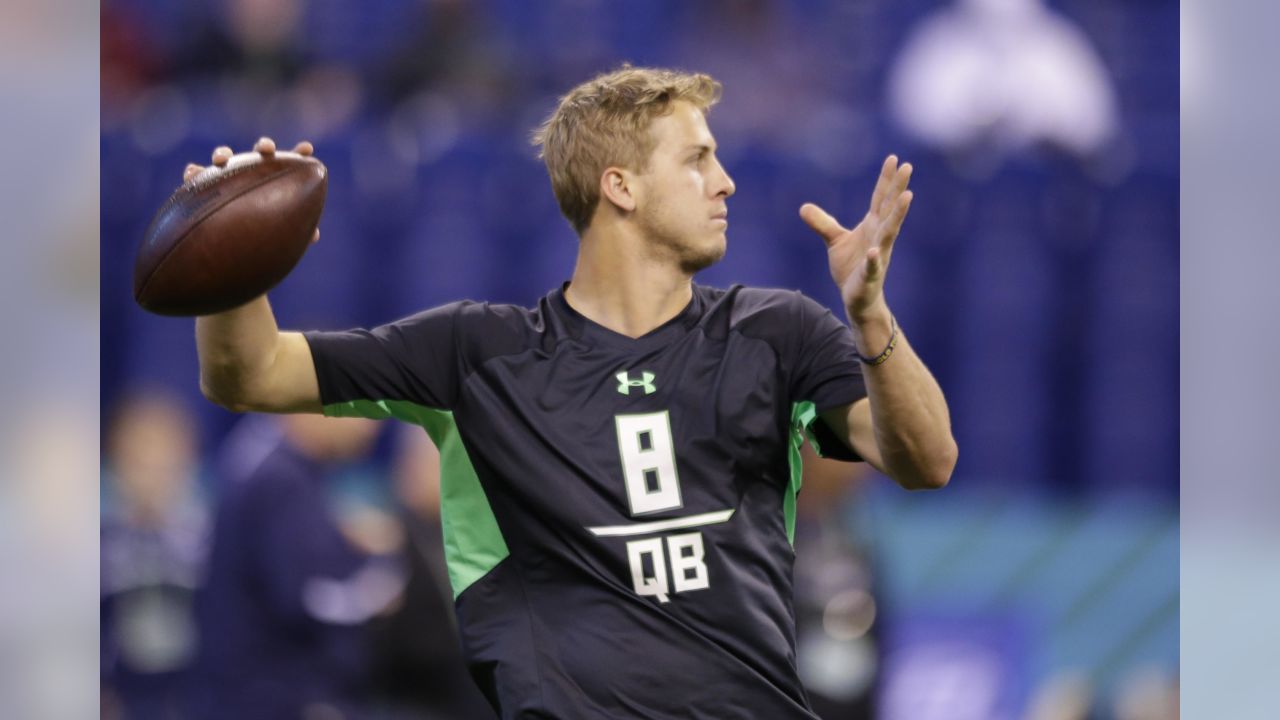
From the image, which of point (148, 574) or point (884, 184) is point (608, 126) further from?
point (148, 574)

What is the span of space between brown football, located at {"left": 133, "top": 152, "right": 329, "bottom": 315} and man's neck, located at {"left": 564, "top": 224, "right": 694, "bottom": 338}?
422mm

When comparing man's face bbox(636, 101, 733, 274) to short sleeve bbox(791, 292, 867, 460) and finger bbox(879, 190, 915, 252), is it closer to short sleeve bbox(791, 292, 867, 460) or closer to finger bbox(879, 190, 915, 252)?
short sleeve bbox(791, 292, 867, 460)

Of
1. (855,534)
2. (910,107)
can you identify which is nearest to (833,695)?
(855,534)

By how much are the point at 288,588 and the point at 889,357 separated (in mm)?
2023

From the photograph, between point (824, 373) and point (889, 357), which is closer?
point (889, 357)

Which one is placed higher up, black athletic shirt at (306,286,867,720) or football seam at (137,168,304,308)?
football seam at (137,168,304,308)

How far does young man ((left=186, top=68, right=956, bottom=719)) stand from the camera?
1826mm

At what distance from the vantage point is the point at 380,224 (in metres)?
3.64

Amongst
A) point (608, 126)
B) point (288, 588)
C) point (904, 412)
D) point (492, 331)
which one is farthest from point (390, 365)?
point (288, 588)

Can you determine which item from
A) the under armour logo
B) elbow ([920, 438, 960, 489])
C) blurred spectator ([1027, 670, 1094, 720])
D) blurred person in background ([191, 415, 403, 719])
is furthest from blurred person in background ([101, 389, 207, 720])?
elbow ([920, 438, 960, 489])

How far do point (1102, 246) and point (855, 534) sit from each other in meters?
1.01

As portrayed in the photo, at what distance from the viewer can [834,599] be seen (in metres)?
3.45

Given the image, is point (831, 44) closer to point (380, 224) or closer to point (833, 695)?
point (380, 224)

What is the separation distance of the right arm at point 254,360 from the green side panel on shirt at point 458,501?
6 cm
